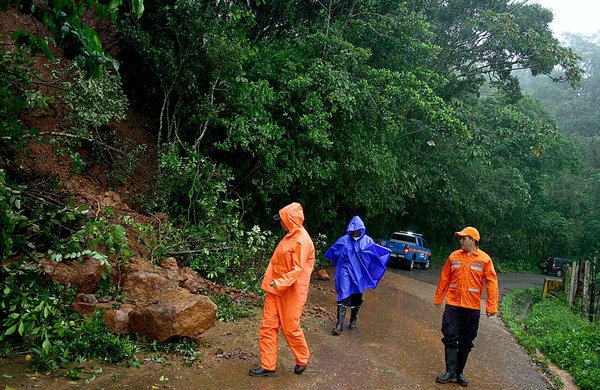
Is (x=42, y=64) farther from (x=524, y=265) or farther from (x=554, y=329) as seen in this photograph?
(x=524, y=265)

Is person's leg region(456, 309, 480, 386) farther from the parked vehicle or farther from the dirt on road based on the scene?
the parked vehicle

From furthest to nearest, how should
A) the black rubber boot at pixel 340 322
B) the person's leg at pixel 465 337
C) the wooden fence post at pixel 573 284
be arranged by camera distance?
1. the wooden fence post at pixel 573 284
2. the black rubber boot at pixel 340 322
3. the person's leg at pixel 465 337

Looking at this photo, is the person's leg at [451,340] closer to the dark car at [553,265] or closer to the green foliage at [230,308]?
the green foliage at [230,308]

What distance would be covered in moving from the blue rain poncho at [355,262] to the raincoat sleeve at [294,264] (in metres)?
2.42

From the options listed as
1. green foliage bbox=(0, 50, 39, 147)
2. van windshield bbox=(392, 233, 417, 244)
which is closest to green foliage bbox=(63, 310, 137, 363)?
green foliage bbox=(0, 50, 39, 147)

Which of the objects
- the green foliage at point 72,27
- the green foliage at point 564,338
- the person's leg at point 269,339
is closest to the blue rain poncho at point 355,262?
the person's leg at point 269,339

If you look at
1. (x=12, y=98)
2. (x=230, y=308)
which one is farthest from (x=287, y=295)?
(x=12, y=98)

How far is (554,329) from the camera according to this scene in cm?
1053

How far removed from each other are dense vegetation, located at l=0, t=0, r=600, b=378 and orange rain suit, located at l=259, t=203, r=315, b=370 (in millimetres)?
1520

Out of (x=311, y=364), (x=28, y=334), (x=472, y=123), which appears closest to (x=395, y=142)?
(x=472, y=123)

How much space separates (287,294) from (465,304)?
2164 millimetres

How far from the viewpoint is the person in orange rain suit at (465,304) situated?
6.02 m

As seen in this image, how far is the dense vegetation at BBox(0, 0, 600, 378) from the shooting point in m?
5.80

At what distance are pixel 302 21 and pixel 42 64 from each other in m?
7.50
